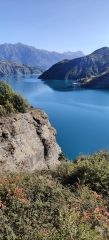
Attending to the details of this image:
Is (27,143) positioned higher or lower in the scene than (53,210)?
lower

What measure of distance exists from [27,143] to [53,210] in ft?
66.6

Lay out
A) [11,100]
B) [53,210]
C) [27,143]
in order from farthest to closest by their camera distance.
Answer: [11,100] → [27,143] → [53,210]

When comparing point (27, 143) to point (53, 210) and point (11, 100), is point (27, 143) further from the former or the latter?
point (53, 210)

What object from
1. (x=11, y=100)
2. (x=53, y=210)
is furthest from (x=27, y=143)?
(x=53, y=210)

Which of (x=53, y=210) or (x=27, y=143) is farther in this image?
(x=27, y=143)

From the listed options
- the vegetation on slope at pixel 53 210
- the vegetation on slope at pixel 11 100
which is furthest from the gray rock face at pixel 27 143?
the vegetation on slope at pixel 53 210

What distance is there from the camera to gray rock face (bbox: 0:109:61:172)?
1019 inches

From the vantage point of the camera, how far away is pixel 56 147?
119 feet

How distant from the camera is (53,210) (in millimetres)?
9773

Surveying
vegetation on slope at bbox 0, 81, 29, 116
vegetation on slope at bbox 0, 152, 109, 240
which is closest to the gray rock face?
vegetation on slope at bbox 0, 81, 29, 116

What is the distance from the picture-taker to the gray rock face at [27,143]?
2588 centimetres

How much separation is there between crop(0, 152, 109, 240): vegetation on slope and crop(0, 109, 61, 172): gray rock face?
37.8 ft

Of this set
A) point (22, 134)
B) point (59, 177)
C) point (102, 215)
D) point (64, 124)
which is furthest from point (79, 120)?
point (102, 215)

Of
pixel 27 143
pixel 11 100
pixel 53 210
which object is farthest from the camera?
pixel 11 100
